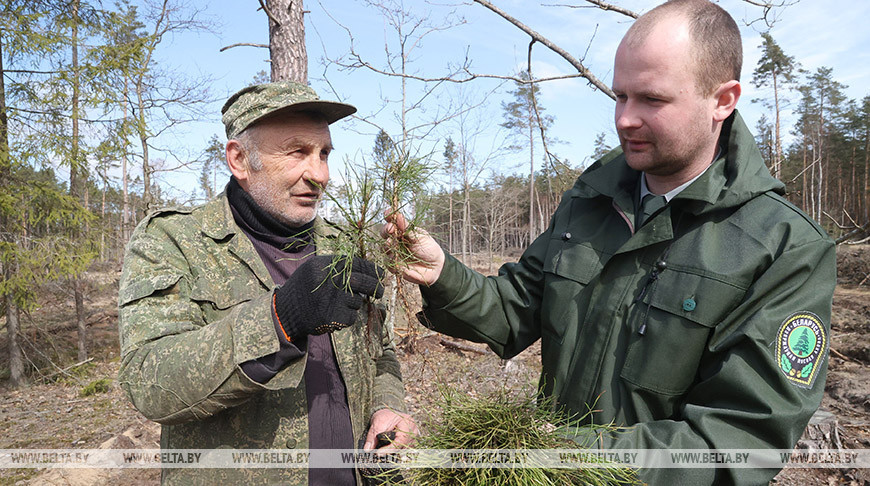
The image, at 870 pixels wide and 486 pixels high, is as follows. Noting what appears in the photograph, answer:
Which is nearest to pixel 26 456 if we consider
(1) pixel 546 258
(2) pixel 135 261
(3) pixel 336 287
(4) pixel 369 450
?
(2) pixel 135 261

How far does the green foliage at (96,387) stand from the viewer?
8.12m

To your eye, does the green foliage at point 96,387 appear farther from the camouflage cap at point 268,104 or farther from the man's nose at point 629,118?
the man's nose at point 629,118

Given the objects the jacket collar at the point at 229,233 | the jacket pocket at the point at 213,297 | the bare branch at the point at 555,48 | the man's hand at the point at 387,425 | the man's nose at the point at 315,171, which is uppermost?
the bare branch at the point at 555,48

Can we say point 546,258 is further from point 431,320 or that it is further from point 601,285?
point 431,320

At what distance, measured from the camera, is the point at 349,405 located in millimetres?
2111

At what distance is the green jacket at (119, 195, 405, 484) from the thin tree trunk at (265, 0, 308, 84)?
246 centimetres

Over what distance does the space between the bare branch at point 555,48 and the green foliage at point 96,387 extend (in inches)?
361

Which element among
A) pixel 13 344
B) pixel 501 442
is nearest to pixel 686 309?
pixel 501 442

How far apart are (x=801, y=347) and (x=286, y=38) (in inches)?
171

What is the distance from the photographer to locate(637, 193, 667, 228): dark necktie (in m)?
1.71

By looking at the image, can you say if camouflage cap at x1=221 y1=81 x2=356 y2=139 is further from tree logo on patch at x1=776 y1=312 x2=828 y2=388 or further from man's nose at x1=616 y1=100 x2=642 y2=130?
tree logo on patch at x1=776 y1=312 x2=828 y2=388

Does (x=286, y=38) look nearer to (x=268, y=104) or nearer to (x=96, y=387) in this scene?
(x=268, y=104)

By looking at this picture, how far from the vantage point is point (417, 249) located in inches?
71.9

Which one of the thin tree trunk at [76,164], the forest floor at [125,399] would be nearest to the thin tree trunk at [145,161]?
the thin tree trunk at [76,164]
